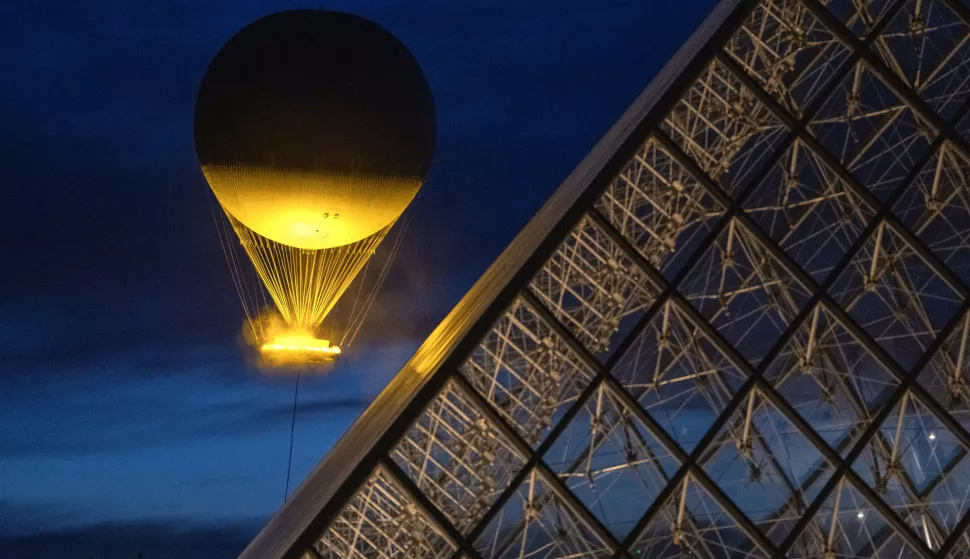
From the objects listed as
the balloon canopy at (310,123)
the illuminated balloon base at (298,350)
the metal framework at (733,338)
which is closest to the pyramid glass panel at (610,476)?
the metal framework at (733,338)

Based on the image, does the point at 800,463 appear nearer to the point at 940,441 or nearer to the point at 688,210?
the point at 940,441

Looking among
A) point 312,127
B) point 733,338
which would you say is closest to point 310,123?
point 312,127

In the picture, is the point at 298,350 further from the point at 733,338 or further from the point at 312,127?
the point at 733,338

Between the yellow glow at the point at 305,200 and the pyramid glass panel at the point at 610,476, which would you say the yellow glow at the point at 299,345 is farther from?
the pyramid glass panel at the point at 610,476

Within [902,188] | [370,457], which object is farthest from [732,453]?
[370,457]

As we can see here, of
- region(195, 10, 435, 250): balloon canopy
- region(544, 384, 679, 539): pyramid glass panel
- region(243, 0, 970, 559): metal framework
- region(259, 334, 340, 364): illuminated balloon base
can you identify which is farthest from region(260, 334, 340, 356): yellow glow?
region(544, 384, 679, 539): pyramid glass panel

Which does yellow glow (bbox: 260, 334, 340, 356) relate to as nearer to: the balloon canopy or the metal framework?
the balloon canopy
